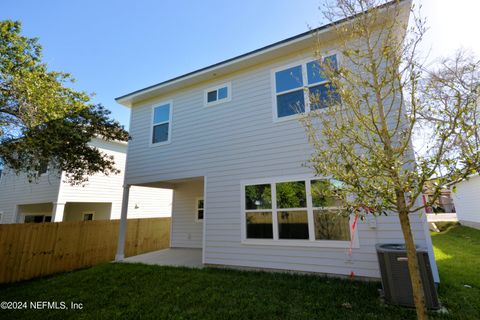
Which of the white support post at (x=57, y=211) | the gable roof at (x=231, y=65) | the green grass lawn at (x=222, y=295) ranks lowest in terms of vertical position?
the green grass lawn at (x=222, y=295)

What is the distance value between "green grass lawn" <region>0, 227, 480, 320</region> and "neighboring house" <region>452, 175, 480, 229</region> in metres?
9.23

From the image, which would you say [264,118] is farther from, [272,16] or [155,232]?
[155,232]

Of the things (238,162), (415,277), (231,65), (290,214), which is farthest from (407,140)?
(231,65)

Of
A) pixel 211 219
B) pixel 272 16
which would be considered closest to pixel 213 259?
pixel 211 219

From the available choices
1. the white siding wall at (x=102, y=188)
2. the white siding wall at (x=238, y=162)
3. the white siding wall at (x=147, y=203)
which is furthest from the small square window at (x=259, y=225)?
the white siding wall at (x=147, y=203)

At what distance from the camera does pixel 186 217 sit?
35.3ft

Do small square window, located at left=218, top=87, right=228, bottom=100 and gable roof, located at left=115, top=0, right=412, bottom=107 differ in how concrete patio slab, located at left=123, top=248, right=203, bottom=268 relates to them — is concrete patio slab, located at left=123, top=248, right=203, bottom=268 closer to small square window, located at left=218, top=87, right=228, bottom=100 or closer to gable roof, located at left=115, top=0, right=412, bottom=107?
small square window, located at left=218, top=87, right=228, bottom=100

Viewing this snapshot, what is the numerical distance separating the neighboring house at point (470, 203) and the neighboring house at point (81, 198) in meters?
17.4

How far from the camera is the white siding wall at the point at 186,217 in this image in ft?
34.3

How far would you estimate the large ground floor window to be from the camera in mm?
5535

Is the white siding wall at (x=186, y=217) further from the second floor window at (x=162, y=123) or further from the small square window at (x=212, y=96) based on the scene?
the small square window at (x=212, y=96)

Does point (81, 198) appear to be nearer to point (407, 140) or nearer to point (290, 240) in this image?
point (290, 240)

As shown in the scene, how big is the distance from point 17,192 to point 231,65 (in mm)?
15427

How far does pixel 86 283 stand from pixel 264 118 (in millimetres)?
6609
